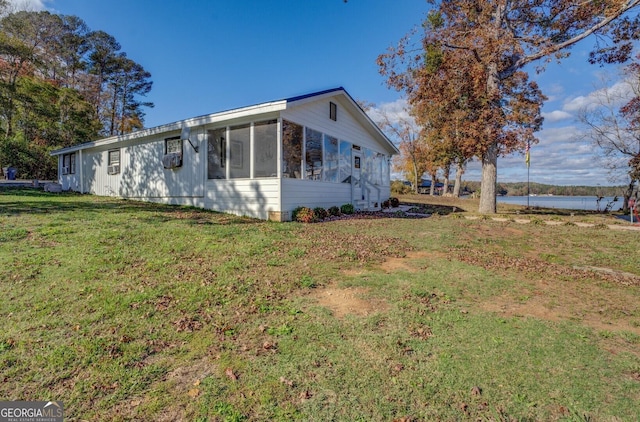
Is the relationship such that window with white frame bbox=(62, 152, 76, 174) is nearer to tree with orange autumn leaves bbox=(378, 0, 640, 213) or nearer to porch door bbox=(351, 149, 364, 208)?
porch door bbox=(351, 149, 364, 208)

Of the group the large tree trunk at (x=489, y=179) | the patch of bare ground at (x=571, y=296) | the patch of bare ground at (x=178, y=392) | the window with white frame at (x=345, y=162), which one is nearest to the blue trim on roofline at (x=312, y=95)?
the window with white frame at (x=345, y=162)

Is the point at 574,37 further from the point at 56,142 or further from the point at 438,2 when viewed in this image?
the point at 56,142

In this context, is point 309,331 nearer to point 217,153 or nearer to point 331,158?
point 217,153

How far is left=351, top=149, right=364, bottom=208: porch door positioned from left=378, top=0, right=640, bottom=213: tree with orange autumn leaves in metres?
3.51

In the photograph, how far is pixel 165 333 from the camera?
9.43 feet

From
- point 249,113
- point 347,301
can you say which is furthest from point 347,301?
point 249,113

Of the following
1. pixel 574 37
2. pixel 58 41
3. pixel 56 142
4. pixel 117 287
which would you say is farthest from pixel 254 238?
pixel 58 41

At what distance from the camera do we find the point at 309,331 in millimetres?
2912

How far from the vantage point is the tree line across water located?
802 inches

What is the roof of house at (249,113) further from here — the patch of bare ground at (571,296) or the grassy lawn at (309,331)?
the patch of bare ground at (571,296)

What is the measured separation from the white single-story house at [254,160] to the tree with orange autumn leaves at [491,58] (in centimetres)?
313

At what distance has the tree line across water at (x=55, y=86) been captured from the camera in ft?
66.8

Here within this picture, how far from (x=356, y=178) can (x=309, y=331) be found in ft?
36.5

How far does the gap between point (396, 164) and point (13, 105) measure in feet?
114
